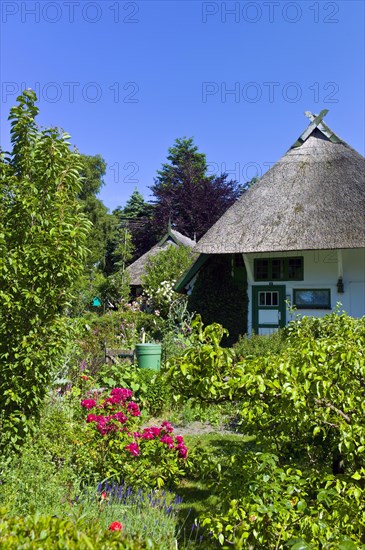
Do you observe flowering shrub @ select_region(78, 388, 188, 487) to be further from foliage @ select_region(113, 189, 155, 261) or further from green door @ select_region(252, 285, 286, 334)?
foliage @ select_region(113, 189, 155, 261)

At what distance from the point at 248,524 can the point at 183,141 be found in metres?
46.8

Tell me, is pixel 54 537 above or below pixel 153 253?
below

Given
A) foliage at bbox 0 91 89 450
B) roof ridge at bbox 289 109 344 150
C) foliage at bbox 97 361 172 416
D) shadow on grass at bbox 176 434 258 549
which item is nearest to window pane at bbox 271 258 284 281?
roof ridge at bbox 289 109 344 150

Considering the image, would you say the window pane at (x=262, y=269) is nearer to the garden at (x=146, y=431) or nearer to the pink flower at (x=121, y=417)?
the garden at (x=146, y=431)

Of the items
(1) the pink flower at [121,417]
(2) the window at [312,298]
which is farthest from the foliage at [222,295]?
(1) the pink flower at [121,417]

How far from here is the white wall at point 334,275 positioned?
14.0 meters

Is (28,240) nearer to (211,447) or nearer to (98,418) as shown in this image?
(98,418)

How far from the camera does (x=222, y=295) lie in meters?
15.6

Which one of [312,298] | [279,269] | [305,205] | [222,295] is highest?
[305,205]

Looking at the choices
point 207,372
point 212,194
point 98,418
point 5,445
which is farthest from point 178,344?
point 212,194

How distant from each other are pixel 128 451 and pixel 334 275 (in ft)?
37.4

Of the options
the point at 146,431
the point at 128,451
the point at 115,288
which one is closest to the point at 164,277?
the point at 115,288

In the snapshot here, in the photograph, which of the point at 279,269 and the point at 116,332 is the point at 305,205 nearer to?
the point at 279,269

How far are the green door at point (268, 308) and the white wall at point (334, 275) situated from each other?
9.0 inches
